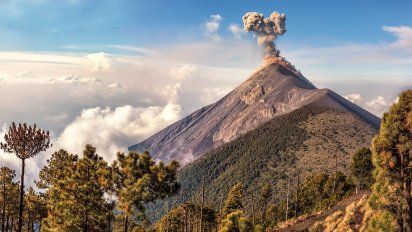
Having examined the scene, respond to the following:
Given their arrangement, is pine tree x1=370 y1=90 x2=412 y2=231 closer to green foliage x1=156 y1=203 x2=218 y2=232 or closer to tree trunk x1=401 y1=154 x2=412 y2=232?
tree trunk x1=401 y1=154 x2=412 y2=232

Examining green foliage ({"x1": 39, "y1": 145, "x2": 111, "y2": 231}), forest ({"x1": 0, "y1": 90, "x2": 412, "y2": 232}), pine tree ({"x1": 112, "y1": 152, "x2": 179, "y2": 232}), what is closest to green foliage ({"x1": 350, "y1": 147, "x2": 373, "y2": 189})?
forest ({"x1": 0, "y1": 90, "x2": 412, "y2": 232})

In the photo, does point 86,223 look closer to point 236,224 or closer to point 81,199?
point 81,199

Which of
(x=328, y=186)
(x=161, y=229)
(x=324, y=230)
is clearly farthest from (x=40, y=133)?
(x=328, y=186)

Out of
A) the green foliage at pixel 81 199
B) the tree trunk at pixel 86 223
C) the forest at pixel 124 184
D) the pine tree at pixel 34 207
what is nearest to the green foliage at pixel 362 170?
the forest at pixel 124 184

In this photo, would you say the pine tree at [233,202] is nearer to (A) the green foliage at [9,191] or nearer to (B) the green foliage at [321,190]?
(B) the green foliage at [321,190]

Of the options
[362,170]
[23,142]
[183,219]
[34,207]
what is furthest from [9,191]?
[362,170]

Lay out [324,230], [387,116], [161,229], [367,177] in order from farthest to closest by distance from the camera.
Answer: [161,229], [367,177], [324,230], [387,116]

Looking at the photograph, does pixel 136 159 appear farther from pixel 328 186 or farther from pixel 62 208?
pixel 328 186
